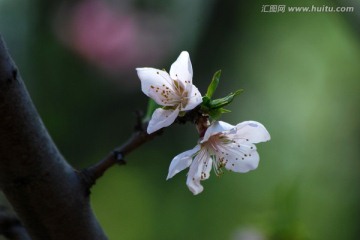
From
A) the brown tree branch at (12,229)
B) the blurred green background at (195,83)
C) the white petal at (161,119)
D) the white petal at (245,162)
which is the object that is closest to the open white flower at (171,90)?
the white petal at (161,119)

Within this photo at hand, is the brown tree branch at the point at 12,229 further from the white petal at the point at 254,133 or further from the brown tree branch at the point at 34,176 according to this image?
the white petal at the point at 254,133

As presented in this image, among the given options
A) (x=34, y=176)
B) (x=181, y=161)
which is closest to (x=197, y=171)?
(x=181, y=161)

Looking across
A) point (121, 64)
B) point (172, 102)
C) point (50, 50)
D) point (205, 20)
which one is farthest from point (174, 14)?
point (172, 102)

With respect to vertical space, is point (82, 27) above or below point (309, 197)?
above

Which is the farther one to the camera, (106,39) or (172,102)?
(106,39)

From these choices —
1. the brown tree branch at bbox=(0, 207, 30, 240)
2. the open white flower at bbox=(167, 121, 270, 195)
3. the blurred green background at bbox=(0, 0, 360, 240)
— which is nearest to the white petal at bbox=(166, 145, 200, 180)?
the open white flower at bbox=(167, 121, 270, 195)

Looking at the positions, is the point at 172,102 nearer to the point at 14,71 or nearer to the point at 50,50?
the point at 14,71
